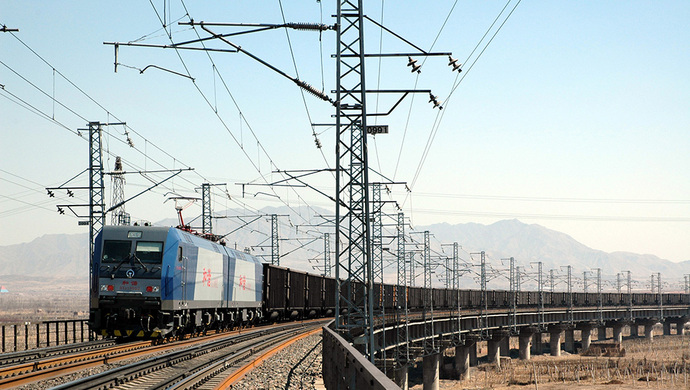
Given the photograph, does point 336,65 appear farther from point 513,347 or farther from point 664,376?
point 513,347

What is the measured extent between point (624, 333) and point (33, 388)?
541 ft

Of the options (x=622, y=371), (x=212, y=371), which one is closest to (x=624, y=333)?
(x=622, y=371)

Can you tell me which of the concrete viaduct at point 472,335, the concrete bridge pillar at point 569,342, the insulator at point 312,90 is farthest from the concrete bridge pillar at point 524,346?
the insulator at point 312,90

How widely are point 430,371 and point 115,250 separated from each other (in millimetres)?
48884

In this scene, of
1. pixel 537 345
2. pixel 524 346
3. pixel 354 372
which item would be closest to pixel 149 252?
pixel 354 372

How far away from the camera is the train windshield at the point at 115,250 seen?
26.8 metres

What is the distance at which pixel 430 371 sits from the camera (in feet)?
231

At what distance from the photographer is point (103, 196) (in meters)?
37.1

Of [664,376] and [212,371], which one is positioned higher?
[212,371]

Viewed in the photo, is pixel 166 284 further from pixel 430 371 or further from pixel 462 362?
pixel 462 362

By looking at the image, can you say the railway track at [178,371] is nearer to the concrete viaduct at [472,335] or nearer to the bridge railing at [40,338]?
the concrete viaduct at [472,335]

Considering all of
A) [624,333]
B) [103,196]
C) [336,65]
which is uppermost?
[336,65]

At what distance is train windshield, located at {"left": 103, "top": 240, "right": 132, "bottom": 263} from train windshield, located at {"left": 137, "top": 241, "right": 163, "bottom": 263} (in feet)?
1.35

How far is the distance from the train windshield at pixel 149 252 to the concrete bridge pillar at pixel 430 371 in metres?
46.9
